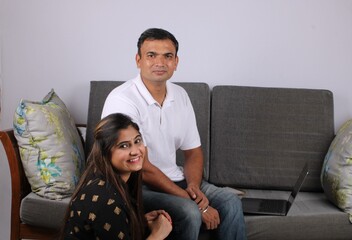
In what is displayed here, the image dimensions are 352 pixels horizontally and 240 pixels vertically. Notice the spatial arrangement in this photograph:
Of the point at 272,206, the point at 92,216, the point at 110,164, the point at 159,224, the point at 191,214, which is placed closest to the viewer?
the point at 92,216

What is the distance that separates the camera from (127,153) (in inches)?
59.5

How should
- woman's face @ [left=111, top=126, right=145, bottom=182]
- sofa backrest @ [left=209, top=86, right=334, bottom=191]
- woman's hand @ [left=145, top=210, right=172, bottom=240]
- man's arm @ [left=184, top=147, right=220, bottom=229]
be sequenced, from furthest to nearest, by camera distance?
sofa backrest @ [left=209, top=86, right=334, bottom=191] < man's arm @ [left=184, top=147, right=220, bottom=229] < woman's hand @ [left=145, top=210, right=172, bottom=240] < woman's face @ [left=111, top=126, right=145, bottom=182]

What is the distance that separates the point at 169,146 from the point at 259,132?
0.62 metres

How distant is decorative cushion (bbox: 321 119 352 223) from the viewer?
209 centimetres

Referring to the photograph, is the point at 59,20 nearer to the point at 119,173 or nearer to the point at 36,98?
the point at 36,98

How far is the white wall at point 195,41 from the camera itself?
2.64 metres

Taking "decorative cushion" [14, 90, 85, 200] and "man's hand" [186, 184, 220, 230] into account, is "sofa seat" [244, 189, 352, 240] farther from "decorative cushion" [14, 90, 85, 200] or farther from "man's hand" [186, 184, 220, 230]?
"decorative cushion" [14, 90, 85, 200]

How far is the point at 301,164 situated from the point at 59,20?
1491 mm

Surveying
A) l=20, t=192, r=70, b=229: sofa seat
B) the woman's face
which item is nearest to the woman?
the woman's face

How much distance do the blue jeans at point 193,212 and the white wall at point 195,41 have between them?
899 millimetres

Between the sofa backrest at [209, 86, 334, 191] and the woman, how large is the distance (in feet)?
2.83

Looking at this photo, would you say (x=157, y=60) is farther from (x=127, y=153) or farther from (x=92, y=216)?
(x=92, y=216)

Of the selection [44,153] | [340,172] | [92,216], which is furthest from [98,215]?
[340,172]

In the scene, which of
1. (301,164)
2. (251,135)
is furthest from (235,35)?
(301,164)
